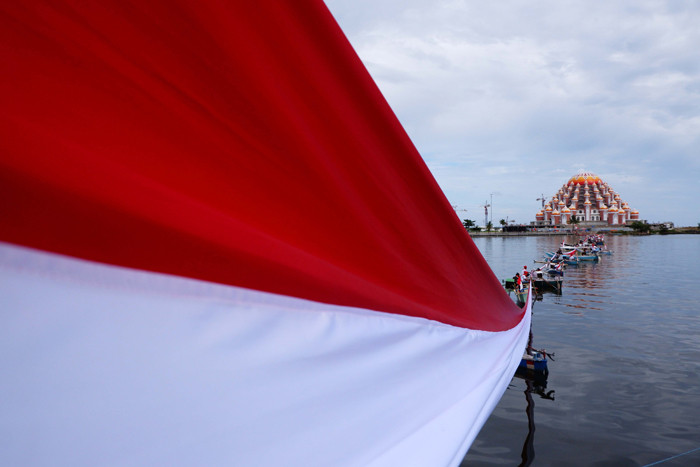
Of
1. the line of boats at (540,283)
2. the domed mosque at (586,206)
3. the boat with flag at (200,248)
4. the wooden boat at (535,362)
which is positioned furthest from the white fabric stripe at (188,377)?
the domed mosque at (586,206)

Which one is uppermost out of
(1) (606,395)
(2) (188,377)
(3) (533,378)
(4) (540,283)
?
(2) (188,377)

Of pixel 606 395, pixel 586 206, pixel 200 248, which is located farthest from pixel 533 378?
pixel 586 206

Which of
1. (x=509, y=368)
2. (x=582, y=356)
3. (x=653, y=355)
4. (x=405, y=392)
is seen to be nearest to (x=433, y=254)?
(x=405, y=392)

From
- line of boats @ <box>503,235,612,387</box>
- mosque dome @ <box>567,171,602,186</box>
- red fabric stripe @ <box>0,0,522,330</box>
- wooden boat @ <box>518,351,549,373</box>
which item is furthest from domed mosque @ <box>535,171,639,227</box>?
red fabric stripe @ <box>0,0,522,330</box>

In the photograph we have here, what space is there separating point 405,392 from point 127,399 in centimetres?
78

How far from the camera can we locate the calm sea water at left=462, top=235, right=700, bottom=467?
37.8ft

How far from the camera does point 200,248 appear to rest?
3.03ft

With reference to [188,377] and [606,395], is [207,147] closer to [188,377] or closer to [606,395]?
[188,377]

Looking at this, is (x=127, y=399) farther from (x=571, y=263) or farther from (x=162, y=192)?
(x=571, y=263)

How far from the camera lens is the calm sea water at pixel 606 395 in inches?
454

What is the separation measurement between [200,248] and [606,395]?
55.0 feet

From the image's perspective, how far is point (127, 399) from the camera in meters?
0.77

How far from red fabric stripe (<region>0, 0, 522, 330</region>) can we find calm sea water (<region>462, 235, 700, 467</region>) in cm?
1136

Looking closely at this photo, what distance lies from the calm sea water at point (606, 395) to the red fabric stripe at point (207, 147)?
11.4m
